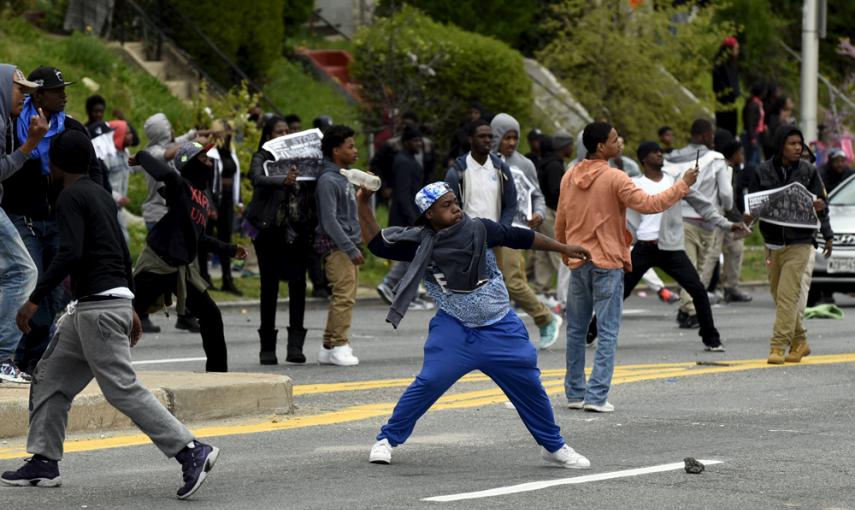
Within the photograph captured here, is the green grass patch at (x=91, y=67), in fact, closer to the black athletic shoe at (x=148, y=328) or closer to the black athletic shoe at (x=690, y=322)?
the black athletic shoe at (x=148, y=328)

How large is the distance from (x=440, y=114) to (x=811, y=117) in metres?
5.51

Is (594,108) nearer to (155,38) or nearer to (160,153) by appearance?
(155,38)

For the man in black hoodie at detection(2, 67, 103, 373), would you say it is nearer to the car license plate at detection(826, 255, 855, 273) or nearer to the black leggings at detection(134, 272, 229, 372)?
the black leggings at detection(134, 272, 229, 372)

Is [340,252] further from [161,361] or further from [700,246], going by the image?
[700,246]

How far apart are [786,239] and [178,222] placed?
186 inches

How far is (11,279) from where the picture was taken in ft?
35.3

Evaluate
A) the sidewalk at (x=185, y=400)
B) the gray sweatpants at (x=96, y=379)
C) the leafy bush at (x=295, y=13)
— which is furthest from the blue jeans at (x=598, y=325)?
the leafy bush at (x=295, y=13)

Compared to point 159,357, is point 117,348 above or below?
above

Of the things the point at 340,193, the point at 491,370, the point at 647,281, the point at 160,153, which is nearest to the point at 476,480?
the point at 491,370

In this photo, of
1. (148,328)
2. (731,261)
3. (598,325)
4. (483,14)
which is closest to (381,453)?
(598,325)

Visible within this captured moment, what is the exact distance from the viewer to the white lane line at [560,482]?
26.8 ft

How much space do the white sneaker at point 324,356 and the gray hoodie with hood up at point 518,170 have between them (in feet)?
6.47

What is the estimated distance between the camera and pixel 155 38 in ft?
87.9

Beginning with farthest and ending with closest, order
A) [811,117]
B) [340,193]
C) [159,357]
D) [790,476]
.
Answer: [811,117], [159,357], [340,193], [790,476]
